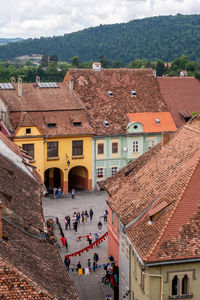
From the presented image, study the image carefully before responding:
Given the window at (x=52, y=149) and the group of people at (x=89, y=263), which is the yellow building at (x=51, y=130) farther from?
the group of people at (x=89, y=263)

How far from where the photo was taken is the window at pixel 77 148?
190 feet

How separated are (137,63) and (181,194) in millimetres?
125820

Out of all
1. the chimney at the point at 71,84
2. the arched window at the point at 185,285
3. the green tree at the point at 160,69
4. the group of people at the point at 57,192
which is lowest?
the group of people at the point at 57,192

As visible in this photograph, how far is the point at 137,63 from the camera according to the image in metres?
148

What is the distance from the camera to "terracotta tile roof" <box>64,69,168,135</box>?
60.0 metres

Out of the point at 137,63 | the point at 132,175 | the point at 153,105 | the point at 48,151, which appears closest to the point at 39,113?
the point at 48,151

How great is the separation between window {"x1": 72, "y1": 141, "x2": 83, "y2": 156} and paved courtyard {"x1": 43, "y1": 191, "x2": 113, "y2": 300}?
4583 mm

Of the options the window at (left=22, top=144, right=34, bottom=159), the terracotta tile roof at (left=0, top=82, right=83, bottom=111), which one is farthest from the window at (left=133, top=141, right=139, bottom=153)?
the window at (left=22, top=144, right=34, bottom=159)

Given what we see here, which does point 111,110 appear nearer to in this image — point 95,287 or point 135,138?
point 135,138

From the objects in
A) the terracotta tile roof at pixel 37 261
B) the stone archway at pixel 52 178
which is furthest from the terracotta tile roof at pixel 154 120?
the terracotta tile roof at pixel 37 261

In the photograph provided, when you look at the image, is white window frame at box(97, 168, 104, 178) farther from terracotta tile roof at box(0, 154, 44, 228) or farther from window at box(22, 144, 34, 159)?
terracotta tile roof at box(0, 154, 44, 228)

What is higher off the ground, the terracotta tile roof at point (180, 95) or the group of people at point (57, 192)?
the terracotta tile roof at point (180, 95)

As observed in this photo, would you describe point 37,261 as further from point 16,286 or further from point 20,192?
point 20,192

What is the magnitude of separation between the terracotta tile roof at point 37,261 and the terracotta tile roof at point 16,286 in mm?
308
